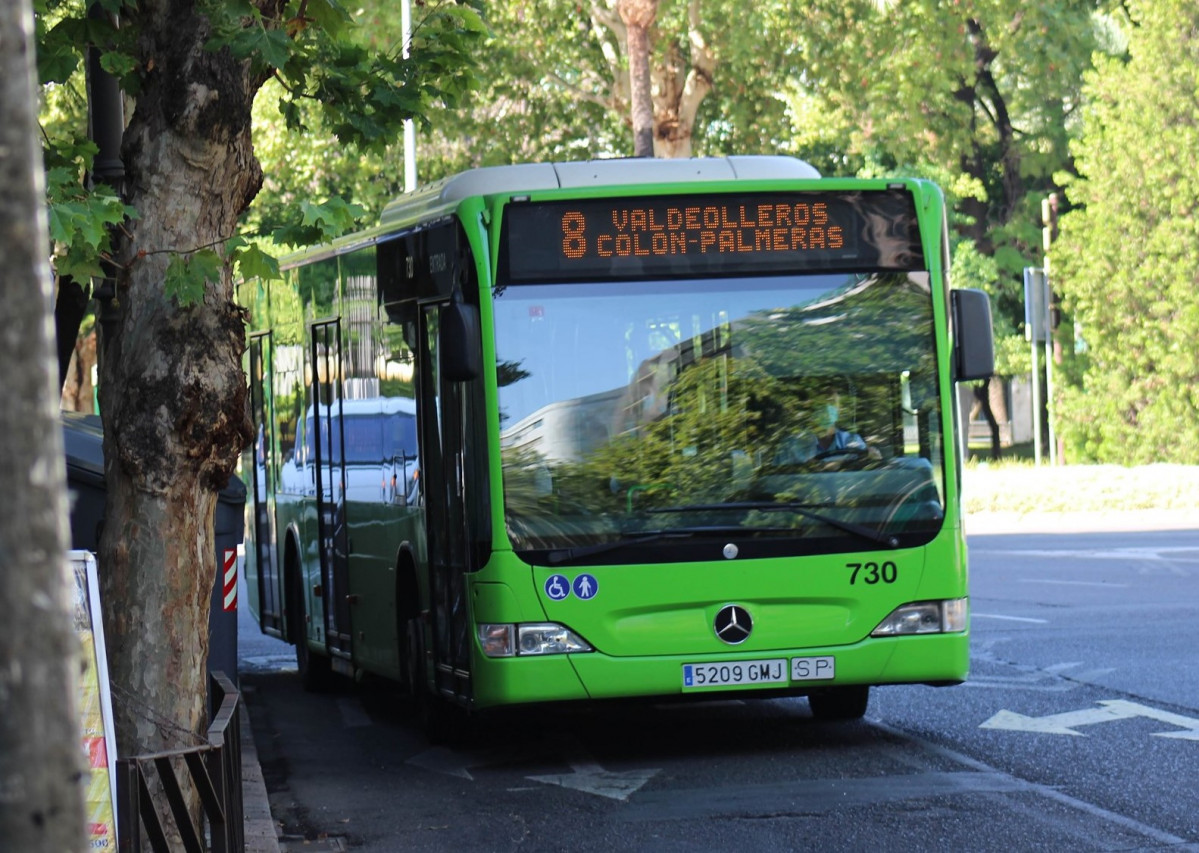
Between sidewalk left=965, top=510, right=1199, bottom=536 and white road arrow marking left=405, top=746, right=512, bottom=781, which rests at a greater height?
white road arrow marking left=405, top=746, right=512, bottom=781

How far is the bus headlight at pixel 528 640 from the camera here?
9523 mm

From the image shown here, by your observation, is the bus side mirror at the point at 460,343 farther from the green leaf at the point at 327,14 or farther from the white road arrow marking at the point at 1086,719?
the white road arrow marking at the point at 1086,719

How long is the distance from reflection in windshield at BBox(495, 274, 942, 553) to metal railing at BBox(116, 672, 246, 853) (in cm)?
279

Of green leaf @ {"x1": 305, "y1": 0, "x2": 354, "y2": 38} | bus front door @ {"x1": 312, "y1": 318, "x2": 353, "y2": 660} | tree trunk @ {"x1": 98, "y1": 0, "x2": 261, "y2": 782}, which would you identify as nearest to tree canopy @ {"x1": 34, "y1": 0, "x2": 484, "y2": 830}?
tree trunk @ {"x1": 98, "y1": 0, "x2": 261, "y2": 782}

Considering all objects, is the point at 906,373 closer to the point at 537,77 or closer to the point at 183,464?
the point at 183,464

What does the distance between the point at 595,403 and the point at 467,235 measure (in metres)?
0.98

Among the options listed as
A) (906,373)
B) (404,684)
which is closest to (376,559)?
(404,684)

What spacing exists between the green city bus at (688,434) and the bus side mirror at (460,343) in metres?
0.01

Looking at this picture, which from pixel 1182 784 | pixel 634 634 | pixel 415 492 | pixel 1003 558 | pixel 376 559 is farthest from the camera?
pixel 1003 558

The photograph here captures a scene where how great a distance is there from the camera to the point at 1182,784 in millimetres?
8789

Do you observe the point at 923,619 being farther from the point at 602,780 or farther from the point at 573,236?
the point at 573,236

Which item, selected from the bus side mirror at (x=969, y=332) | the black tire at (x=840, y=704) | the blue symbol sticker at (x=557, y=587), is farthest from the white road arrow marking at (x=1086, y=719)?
the blue symbol sticker at (x=557, y=587)

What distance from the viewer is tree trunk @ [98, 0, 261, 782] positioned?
7.00 meters

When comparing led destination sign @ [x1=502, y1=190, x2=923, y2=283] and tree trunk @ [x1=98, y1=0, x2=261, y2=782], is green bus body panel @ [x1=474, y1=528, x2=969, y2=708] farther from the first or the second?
tree trunk @ [x1=98, y1=0, x2=261, y2=782]
